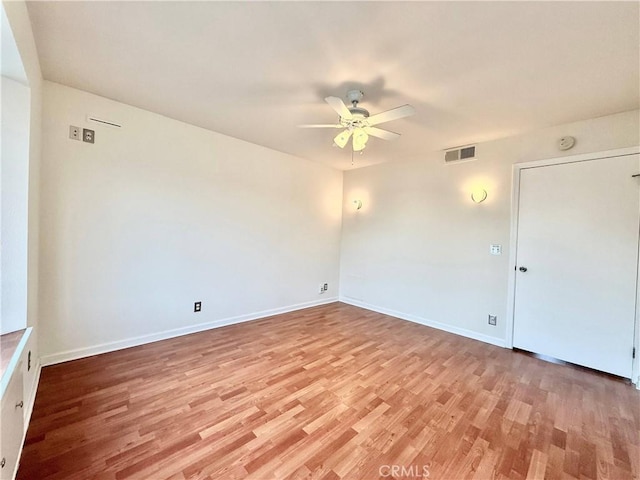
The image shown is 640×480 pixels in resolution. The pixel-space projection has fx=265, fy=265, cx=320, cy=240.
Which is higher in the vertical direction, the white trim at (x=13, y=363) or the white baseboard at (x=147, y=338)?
the white trim at (x=13, y=363)

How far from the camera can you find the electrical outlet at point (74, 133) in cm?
247

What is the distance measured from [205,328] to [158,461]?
2.04m

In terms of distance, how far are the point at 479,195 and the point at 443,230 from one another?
643 millimetres

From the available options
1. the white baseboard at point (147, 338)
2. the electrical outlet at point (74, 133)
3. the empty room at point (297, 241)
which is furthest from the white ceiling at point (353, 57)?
the white baseboard at point (147, 338)

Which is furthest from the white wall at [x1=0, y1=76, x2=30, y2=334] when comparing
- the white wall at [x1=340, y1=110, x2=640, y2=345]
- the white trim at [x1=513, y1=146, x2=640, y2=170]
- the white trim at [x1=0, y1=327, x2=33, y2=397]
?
the white trim at [x1=513, y1=146, x2=640, y2=170]

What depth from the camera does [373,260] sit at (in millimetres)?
4609

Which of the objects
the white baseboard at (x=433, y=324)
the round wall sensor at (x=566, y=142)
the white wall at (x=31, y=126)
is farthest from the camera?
the white baseboard at (x=433, y=324)

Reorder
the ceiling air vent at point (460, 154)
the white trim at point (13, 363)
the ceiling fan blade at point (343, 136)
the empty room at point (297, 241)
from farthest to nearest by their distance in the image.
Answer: the ceiling air vent at point (460, 154) → the ceiling fan blade at point (343, 136) → the empty room at point (297, 241) → the white trim at point (13, 363)

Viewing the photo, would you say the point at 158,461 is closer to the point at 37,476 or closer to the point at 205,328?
the point at 37,476

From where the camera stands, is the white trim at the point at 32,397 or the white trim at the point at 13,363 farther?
the white trim at the point at 32,397

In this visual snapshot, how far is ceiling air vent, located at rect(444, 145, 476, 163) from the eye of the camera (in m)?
3.51

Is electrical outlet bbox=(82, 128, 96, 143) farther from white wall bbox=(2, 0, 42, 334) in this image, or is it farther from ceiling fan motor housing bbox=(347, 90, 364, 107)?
ceiling fan motor housing bbox=(347, 90, 364, 107)

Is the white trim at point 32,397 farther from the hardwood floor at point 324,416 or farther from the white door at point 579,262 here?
the white door at point 579,262

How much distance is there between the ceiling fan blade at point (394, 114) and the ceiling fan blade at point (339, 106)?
0.66 feet
